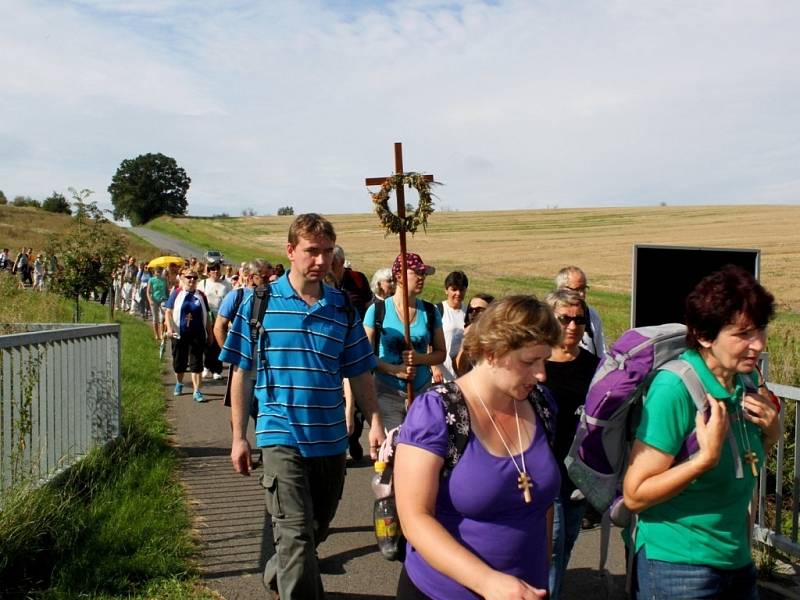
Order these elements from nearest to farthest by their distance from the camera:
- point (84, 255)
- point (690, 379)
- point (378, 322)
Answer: point (690, 379), point (378, 322), point (84, 255)

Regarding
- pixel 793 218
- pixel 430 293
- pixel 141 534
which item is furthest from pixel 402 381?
pixel 793 218

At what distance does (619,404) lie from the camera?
2.76 m

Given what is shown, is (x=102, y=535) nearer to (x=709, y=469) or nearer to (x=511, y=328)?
(x=511, y=328)

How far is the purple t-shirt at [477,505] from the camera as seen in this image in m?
2.46

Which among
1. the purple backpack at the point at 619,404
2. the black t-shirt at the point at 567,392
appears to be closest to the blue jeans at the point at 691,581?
the purple backpack at the point at 619,404

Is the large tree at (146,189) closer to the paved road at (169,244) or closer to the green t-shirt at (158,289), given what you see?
the paved road at (169,244)

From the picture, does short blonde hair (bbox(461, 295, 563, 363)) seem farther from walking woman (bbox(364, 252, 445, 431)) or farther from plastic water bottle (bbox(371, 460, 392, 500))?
walking woman (bbox(364, 252, 445, 431))

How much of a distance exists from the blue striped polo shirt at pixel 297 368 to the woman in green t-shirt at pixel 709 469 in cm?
171

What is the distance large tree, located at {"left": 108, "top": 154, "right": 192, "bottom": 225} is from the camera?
11575 cm

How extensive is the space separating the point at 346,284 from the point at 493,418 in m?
4.63

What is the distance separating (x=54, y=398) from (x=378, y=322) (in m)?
2.31

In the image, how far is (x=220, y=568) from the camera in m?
4.86

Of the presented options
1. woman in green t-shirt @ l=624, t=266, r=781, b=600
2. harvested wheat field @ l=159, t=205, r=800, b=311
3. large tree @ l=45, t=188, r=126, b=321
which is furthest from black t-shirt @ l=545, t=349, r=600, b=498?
harvested wheat field @ l=159, t=205, r=800, b=311

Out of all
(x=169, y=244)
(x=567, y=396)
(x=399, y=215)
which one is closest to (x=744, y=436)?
(x=567, y=396)
